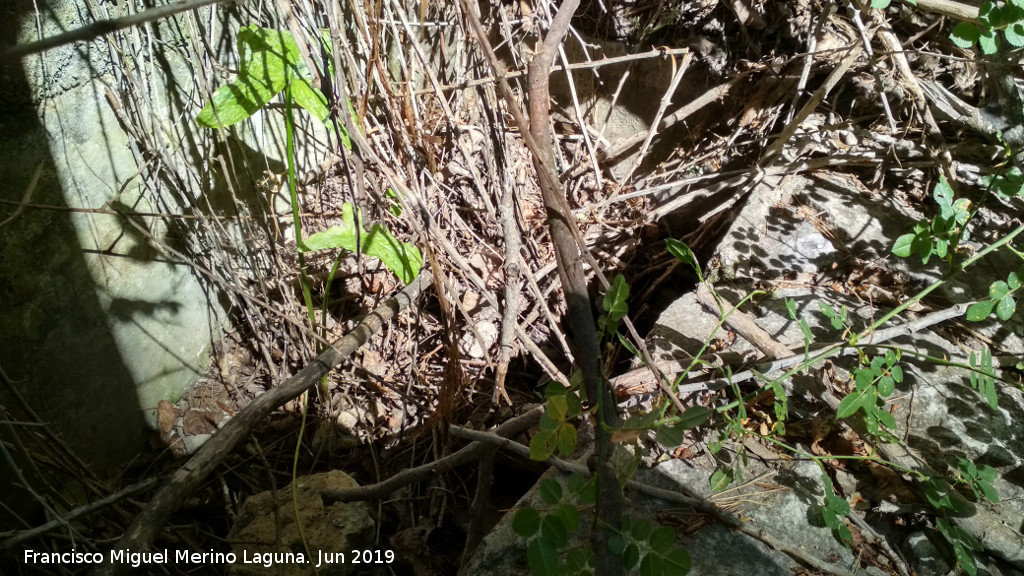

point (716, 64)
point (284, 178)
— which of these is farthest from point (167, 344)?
point (716, 64)

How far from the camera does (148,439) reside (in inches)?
99.0

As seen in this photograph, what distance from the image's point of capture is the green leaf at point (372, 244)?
2.07 meters

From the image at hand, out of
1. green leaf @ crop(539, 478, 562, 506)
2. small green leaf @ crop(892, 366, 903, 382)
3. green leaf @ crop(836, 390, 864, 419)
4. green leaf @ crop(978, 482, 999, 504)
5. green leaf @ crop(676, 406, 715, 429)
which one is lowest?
green leaf @ crop(978, 482, 999, 504)

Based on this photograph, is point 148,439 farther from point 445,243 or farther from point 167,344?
point 445,243

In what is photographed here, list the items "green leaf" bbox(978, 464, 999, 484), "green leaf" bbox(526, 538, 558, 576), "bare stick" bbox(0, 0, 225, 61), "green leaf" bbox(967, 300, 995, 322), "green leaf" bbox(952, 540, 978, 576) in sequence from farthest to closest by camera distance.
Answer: "green leaf" bbox(967, 300, 995, 322), "green leaf" bbox(978, 464, 999, 484), "green leaf" bbox(952, 540, 978, 576), "green leaf" bbox(526, 538, 558, 576), "bare stick" bbox(0, 0, 225, 61)

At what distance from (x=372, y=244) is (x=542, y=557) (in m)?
1.21

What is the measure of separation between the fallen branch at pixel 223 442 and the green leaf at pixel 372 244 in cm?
27

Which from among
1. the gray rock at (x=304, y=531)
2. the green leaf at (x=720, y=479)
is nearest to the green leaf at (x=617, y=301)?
the green leaf at (x=720, y=479)

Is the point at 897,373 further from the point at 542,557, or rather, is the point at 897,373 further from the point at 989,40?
the point at 542,557

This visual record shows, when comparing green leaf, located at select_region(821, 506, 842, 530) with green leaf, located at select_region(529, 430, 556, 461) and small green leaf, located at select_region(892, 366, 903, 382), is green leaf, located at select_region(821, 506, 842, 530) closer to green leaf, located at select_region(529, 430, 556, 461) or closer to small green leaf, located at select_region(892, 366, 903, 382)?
small green leaf, located at select_region(892, 366, 903, 382)

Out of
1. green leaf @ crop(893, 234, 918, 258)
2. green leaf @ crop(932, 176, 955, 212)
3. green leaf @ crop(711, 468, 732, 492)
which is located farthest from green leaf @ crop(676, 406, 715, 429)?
green leaf @ crop(932, 176, 955, 212)

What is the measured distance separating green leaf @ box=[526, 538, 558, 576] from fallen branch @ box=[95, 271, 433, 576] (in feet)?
3.16

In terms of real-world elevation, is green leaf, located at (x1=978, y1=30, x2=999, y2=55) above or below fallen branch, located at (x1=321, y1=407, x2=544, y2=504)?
above

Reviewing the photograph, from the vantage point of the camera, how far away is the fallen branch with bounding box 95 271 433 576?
1549 millimetres
